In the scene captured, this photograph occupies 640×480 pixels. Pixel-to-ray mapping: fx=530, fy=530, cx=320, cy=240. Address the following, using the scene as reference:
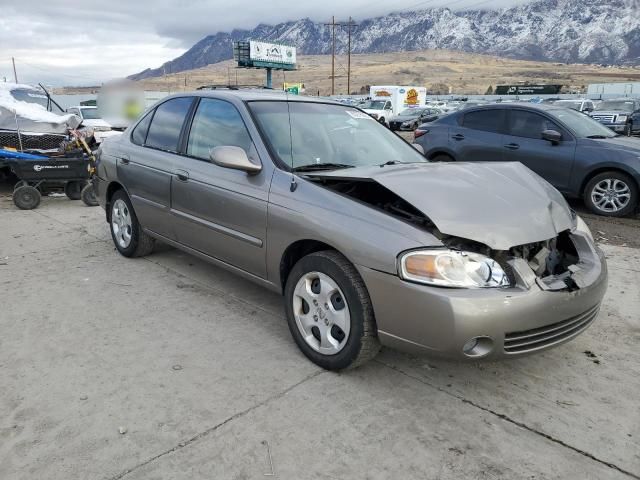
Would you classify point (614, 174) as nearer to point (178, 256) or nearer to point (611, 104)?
point (178, 256)

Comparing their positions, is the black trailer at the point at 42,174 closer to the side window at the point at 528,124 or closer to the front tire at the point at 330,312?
the front tire at the point at 330,312

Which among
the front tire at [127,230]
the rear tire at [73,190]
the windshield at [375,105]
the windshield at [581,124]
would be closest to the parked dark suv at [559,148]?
the windshield at [581,124]

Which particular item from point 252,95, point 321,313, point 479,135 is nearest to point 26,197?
point 252,95

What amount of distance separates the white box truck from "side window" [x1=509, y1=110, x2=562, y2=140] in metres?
24.0

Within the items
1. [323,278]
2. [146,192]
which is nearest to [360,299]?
[323,278]

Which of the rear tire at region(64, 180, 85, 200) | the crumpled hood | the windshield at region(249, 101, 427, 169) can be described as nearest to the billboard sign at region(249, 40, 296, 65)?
the rear tire at region(64, 180, 85, 200)

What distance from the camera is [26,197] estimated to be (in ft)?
25.2

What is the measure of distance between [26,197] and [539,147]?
748 centimetres

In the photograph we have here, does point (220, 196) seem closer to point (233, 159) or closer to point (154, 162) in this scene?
point (233, 159)

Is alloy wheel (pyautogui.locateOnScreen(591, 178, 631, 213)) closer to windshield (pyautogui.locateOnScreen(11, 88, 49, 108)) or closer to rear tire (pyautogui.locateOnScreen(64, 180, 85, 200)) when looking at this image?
rear tire (pyautogui.locateOnScreen(64, 180, 85, 200))

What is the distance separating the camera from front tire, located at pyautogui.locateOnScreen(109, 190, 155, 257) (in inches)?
201

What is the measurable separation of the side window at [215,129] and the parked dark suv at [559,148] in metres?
5.25

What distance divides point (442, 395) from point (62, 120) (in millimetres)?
8218

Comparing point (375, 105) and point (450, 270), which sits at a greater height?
point (450, 270)
